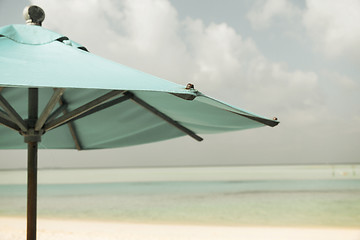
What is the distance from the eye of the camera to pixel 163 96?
2094mm

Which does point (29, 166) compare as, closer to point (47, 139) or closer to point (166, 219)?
point (47, 139)

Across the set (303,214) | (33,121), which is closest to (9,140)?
(33,121)

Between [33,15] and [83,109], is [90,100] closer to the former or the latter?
[83,109]

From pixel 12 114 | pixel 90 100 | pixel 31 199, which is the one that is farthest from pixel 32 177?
pixel 90 100

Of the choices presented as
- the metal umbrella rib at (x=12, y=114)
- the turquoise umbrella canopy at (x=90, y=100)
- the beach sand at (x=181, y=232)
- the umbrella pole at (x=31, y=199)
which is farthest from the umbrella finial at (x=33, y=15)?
the beach sand at (x=181, y=232)

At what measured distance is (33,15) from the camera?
82.5 inches

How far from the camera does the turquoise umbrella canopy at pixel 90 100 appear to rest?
1306mm

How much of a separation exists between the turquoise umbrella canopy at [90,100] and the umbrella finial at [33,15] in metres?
0.25

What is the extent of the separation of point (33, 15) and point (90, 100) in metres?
0.67

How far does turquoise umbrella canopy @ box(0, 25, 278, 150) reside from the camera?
131 centimetres

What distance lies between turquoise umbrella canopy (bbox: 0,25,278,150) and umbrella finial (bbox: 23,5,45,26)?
0.25m

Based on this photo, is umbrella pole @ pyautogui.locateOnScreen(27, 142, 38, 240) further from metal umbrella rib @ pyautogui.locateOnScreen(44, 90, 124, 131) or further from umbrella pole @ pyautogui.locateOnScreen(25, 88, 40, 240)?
metal umbrella rib @ pyautogui.locateOnScreen(44, 90, 124, 131)

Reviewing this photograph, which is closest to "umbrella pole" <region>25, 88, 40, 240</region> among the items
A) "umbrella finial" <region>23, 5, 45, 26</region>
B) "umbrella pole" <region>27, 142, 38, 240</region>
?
"umbrella pole" <region>27, 142, 38, 240</region>

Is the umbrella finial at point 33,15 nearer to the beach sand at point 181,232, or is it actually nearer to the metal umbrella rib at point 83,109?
the metal umbrella rib at point 83,109
